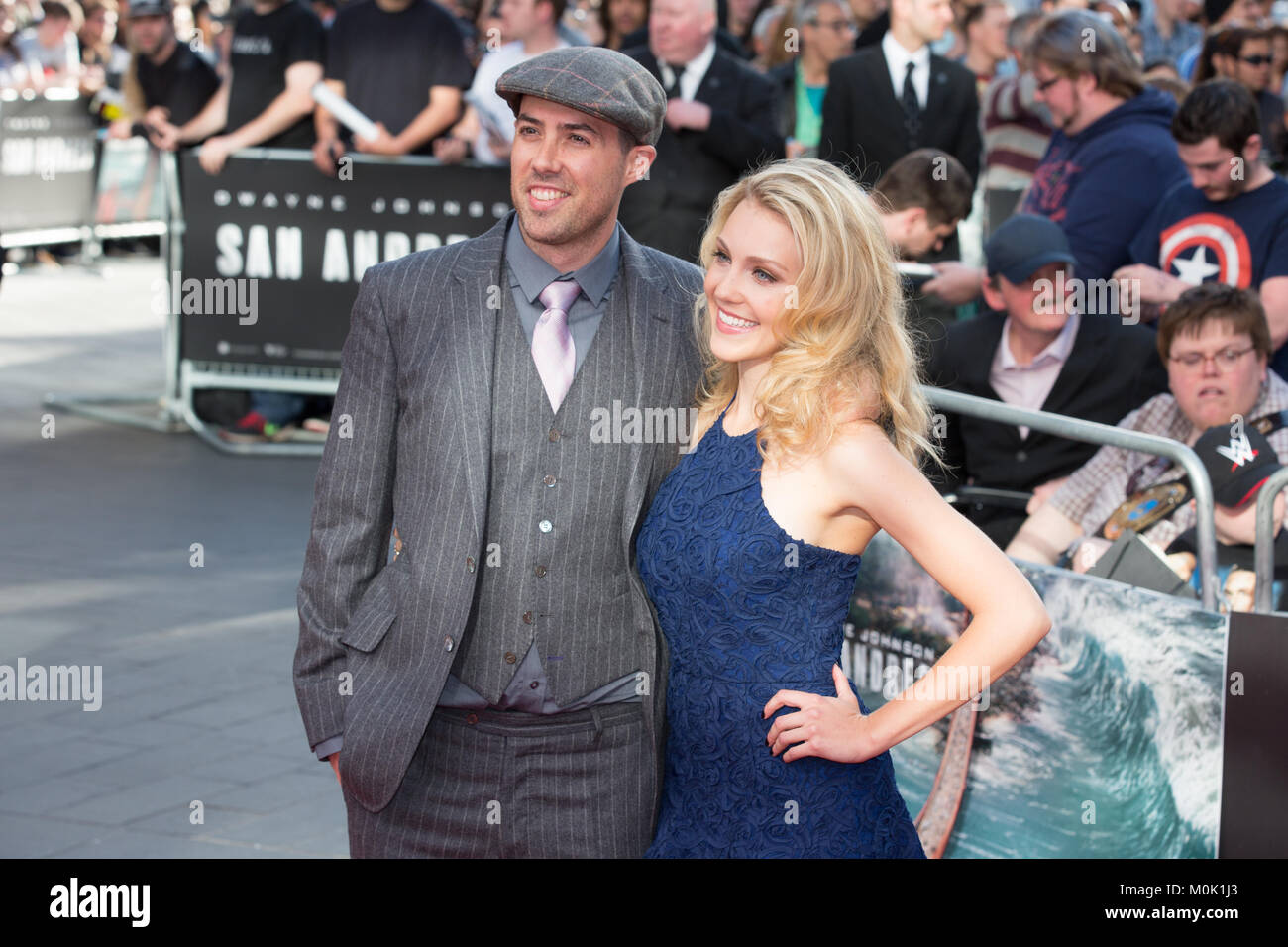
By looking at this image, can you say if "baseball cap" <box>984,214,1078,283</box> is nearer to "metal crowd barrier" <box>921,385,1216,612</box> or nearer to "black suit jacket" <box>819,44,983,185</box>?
"metal crowd barrier" <box>921,385,1216,612</box>

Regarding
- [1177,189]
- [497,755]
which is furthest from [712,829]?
[1177,189]

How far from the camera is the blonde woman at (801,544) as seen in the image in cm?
293

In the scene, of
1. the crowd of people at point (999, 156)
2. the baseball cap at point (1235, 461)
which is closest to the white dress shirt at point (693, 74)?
the crowd of people at point (999, 156)

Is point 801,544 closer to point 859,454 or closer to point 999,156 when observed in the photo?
point 859,454

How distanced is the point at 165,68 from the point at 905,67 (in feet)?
20.1

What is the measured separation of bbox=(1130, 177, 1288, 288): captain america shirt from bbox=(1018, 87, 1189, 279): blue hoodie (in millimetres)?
239

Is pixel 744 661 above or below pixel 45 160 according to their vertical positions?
above

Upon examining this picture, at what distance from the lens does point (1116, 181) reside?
6.83 m

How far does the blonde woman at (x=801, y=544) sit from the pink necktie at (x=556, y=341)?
0.26 meters

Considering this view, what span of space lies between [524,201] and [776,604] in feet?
2.71

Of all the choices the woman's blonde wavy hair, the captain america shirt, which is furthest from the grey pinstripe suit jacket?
the captain america shirt

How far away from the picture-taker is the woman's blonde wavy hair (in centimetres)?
295

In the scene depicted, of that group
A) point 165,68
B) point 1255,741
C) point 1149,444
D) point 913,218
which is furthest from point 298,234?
point 1255,741
